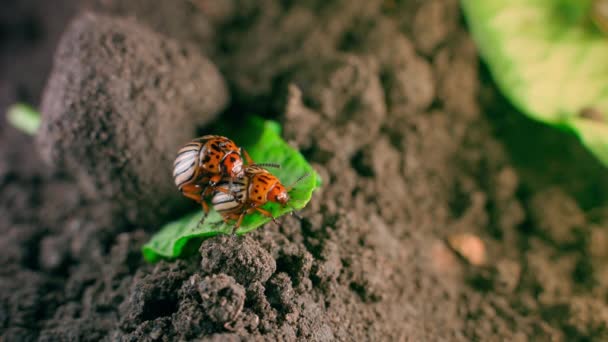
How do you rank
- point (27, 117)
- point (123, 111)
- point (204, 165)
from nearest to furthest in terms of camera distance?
point (204, 165) → point (123, 111) → point (27, 117)

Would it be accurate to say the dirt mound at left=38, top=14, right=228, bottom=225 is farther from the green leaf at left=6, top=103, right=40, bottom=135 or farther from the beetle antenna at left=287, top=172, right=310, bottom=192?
→ the green leaf at left=6, top=103, right=40, bottom=135

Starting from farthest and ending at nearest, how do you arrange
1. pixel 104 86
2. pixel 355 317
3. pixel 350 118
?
pixel 350 118
pixel 104 86
pixel 355 317

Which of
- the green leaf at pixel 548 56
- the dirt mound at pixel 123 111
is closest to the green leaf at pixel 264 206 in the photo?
the dirt mound at pixel 123 111

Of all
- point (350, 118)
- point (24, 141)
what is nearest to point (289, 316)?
point (350, 118)

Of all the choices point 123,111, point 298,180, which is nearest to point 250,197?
point 298,180

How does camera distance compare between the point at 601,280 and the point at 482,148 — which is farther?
the point at 482,148

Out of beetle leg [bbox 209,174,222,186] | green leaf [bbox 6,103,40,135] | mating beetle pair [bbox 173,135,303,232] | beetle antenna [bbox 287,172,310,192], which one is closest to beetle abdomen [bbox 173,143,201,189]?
mating beetle pair [bbox 173,135,303,232]

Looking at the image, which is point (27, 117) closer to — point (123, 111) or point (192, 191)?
point (123, 111)

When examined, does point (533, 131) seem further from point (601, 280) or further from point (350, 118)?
point (350, 118)
